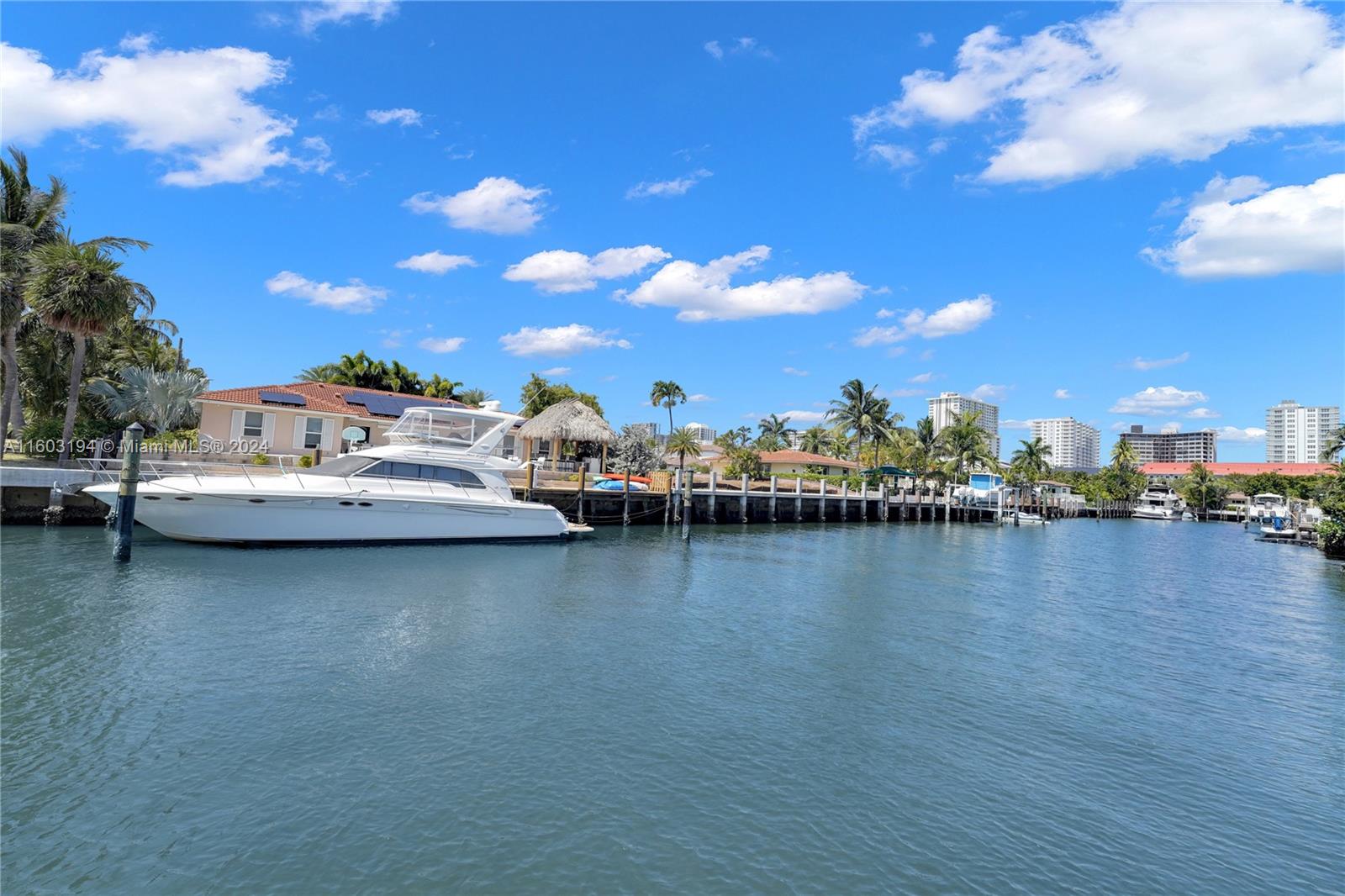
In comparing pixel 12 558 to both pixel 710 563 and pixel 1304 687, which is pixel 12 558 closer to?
pixel 710 563

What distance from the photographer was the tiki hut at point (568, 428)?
38469 mm

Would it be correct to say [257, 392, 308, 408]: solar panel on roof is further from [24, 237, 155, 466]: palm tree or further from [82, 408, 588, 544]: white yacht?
[82, 408, 588, 544]: white yacht

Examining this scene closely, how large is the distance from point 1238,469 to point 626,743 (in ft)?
536

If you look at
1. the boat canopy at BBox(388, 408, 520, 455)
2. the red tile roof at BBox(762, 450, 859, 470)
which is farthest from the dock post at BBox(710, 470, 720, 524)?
the red tile roof at BBox(762, 450, 859, 470)

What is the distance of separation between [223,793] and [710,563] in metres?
17.9

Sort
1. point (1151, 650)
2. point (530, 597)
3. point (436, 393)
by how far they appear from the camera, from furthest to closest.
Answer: point (436, 393) → point (530, 597) → point (1151, 650)

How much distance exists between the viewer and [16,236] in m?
26.2

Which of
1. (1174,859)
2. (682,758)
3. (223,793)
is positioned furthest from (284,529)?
(1174,859)

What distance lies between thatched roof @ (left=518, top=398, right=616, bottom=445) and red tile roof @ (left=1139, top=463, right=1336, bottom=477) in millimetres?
123393

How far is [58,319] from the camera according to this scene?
77.1 ft

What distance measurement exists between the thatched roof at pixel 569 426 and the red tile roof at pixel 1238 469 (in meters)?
123

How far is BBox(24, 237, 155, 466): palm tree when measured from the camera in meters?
23.1

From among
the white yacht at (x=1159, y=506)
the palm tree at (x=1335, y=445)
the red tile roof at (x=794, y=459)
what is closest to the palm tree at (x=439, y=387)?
the red tile roof at (x=794, y=459)

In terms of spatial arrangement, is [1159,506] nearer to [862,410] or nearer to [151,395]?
[862,410]
